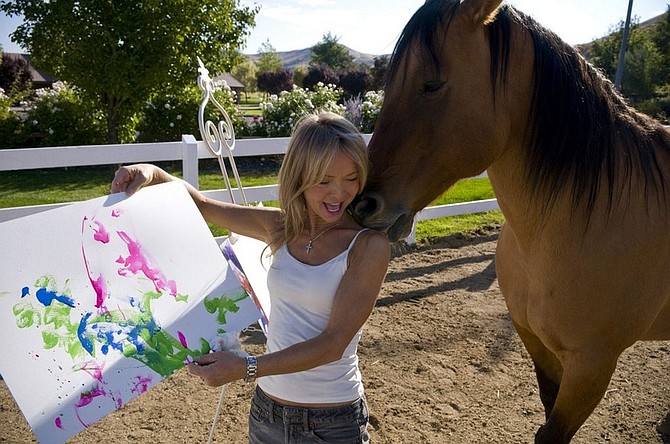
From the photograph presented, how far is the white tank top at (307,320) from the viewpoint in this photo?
1.58 metres

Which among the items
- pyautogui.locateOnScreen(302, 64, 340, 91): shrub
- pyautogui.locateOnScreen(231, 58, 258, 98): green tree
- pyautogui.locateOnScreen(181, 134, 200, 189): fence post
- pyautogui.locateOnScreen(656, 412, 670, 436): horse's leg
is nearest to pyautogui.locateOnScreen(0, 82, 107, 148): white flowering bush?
pyautogui.locateOnScreen(181, 134, 200, 189): fence post

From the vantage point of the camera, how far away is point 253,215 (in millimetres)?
1979

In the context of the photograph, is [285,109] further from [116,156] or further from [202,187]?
[116,156]

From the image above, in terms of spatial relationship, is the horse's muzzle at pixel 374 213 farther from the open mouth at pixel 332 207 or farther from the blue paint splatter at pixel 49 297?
the blue paint splatter at pixel 49 297

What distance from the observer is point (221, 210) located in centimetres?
206

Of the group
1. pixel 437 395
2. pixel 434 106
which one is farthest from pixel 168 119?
pixel 434 106

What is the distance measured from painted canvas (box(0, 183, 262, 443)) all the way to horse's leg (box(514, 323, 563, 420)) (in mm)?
1463

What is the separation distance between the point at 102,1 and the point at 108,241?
8229 mm

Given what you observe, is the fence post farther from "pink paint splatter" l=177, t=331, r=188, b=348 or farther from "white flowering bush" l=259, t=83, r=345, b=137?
"white flowering bush" l=259, t=83, r=345, b=137

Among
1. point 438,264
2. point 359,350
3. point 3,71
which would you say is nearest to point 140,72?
point 438,264

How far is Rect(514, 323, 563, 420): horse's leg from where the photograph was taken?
8.41 ft

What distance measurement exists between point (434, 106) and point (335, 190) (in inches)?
18.8

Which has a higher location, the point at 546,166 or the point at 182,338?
the point at 546,166

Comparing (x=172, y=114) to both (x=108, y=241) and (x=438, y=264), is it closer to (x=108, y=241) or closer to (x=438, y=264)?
(x=438, y=264)
